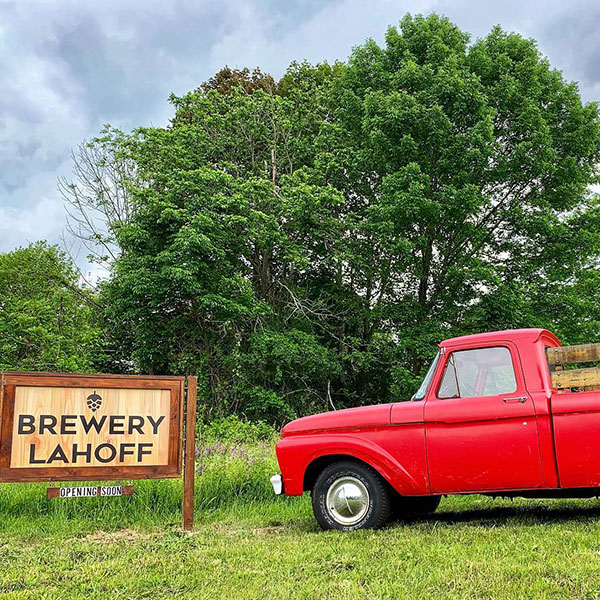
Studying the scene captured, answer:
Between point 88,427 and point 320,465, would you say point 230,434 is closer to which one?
point 320,465

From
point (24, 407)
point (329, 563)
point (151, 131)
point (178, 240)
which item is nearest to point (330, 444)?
point (329, 563)

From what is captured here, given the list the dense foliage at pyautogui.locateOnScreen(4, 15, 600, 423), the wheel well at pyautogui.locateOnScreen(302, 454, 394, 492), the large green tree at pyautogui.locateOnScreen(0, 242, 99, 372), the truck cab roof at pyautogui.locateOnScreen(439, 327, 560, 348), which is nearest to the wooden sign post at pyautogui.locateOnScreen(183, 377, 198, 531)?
the wheel well at pyautogui.locateOnScreen(302, 454, 394, 492)

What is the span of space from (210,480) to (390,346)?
48.3 ft

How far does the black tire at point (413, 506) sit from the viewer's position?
746cm

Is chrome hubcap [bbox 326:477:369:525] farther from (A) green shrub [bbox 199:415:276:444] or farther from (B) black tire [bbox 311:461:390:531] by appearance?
(A) green shrub [bbox 199:415:276:444]

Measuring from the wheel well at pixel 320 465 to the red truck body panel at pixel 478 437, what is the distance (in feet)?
0.11

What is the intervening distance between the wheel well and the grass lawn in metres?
0.48

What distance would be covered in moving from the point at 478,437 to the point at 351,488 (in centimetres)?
150

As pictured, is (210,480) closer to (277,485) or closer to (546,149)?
(277,485)

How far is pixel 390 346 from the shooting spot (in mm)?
23141

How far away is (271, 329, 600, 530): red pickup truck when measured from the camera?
6.29 metres

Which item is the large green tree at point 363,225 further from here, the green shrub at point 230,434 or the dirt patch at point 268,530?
the dirt patch at point 268,530

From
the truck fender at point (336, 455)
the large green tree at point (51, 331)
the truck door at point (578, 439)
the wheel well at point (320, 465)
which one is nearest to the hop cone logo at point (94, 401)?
the truck fender at point (336, 455)

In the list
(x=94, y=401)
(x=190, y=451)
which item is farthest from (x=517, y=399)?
(x=94, y=401)
